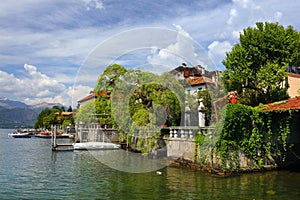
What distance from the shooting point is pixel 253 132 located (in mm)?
18469

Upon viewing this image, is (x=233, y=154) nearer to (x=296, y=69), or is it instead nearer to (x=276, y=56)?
(x=276, y=56)

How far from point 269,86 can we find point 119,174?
17.3 m

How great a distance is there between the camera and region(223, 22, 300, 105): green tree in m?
28.2

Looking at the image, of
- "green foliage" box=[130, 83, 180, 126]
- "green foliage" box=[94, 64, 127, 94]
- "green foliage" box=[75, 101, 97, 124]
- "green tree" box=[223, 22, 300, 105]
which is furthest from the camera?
"green foliage" box=[75, 101, 97, 124]

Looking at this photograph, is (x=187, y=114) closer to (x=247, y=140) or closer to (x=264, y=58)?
(x=264, y=58)

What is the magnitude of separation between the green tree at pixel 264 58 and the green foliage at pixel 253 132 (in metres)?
9.87

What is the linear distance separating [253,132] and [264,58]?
12.7 m

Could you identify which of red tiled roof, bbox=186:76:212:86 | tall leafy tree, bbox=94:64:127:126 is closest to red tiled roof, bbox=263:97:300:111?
tall leafy tree, bbox=94:64:127:126

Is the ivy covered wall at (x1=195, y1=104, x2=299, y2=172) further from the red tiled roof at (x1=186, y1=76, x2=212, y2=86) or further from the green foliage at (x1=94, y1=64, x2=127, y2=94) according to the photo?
the red tiled roof at (x1=186, y1=76, x2=212, y2=86)

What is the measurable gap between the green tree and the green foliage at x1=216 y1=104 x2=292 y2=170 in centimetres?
987

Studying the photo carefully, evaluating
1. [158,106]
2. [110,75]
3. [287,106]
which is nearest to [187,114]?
[158,106]

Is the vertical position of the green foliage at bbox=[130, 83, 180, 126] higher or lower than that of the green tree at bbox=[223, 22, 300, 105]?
lower

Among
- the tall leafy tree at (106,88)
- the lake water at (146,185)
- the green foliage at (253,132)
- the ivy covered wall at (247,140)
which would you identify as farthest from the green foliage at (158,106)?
the tall leafy tree at (106,88)

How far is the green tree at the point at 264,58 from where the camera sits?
28219 mm
